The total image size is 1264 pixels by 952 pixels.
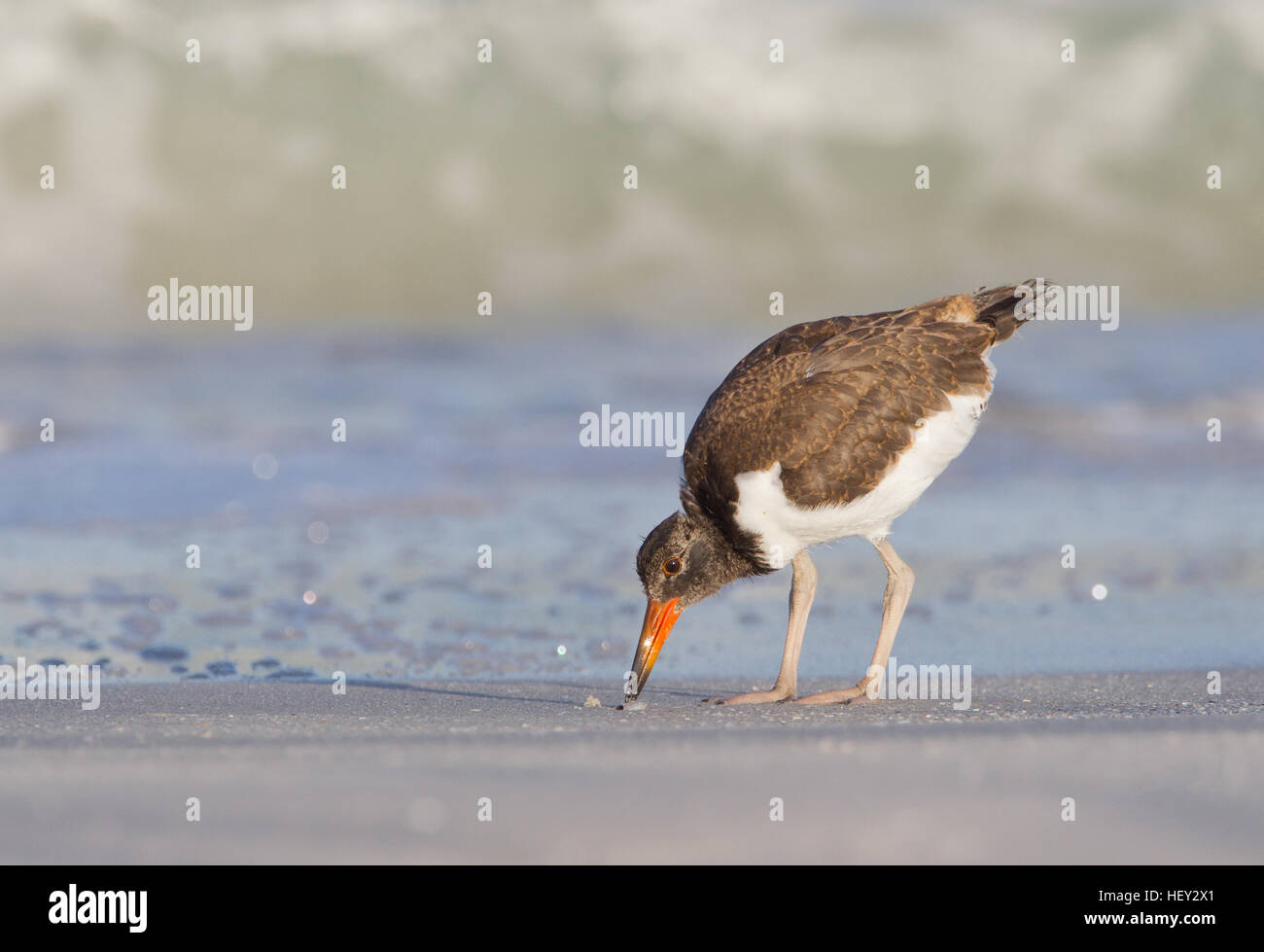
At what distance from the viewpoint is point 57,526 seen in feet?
38.2

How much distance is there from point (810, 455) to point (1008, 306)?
1.73 meters

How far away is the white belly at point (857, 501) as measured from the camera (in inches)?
269

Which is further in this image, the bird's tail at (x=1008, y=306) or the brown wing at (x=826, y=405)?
the bird's tail at (x=1008, y=306)

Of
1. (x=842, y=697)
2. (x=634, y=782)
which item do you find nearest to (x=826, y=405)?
(x=842, y=697)

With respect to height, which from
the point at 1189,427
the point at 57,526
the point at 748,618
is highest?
the point at 1189,427

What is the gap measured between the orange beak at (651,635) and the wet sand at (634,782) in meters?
0.32

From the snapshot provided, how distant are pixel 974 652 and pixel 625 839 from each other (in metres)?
4.29

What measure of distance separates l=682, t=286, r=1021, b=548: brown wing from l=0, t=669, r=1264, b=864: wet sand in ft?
3.46

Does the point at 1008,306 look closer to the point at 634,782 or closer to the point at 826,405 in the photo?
the point at 826,405

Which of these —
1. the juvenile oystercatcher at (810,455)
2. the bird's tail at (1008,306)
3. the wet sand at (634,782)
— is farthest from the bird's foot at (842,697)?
the bird's tail at (1008,306)

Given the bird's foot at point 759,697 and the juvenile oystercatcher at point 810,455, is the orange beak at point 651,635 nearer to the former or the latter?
the juvenile oystercatcher at point 810,455
